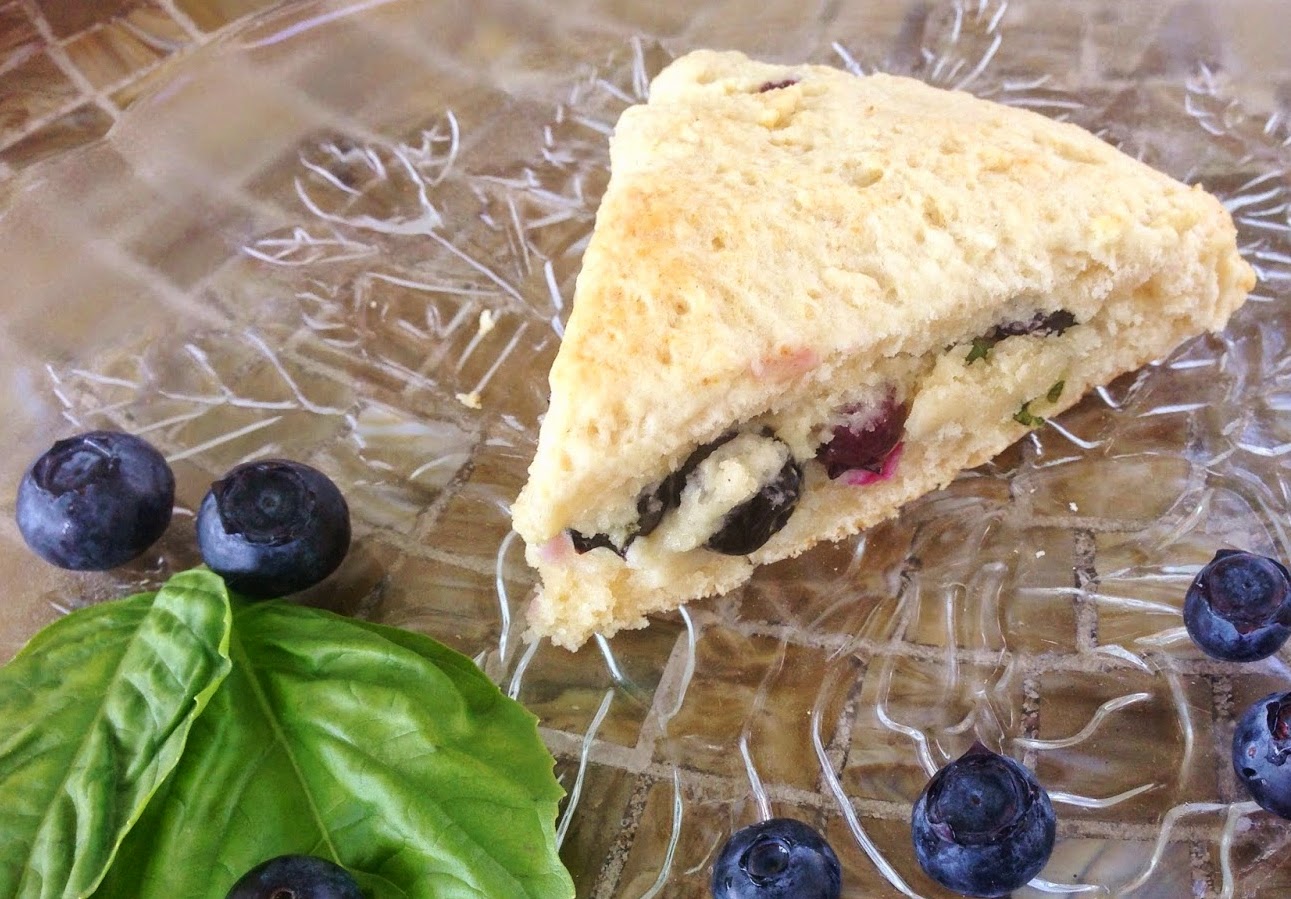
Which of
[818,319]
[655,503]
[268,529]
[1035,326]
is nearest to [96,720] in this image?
[268,529]

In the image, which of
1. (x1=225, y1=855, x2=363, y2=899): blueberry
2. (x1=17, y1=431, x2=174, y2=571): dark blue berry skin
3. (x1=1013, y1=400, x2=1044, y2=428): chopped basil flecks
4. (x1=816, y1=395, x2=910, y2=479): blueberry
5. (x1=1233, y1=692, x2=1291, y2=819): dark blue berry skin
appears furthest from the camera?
(x1=1013, y1=400, x2=1044, y2=428): chopped basil flecks

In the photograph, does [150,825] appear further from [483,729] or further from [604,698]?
[604,698]

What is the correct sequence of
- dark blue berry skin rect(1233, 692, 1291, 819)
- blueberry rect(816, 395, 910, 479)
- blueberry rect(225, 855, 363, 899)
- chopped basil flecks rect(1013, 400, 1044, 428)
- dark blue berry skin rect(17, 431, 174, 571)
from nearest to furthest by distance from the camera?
blueberry rect(225, 855, 363, 899), dark blue berry skin rect(1233, 692, 1291, 819), dark blue berry skin rect(17, 431, 174, 571), blueberry rect(816, 395, 910, 479), chopped basil flecks rect(1013, 400, 1044, 428)

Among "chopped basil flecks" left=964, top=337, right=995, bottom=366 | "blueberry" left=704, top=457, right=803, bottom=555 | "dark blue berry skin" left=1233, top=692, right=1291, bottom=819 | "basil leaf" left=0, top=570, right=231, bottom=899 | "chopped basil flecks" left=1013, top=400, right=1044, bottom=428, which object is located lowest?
"dark blue berry skin" left=1233, top=692, right=1291, bottom=819

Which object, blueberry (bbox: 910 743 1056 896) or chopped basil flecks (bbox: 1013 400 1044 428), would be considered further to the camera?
chopped basil flecks (bbox: 1013 400 1044 428)

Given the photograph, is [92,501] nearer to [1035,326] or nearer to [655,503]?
[655,503]

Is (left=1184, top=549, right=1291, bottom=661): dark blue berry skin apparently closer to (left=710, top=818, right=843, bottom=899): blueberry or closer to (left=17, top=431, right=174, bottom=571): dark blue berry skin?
(left=710, top=818, right=843, bottom=899): blueberry

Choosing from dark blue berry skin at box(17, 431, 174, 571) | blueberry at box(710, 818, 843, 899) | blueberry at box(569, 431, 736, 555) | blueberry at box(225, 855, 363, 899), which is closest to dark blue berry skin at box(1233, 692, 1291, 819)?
blueberry at box(710, 818, 843, 899)
